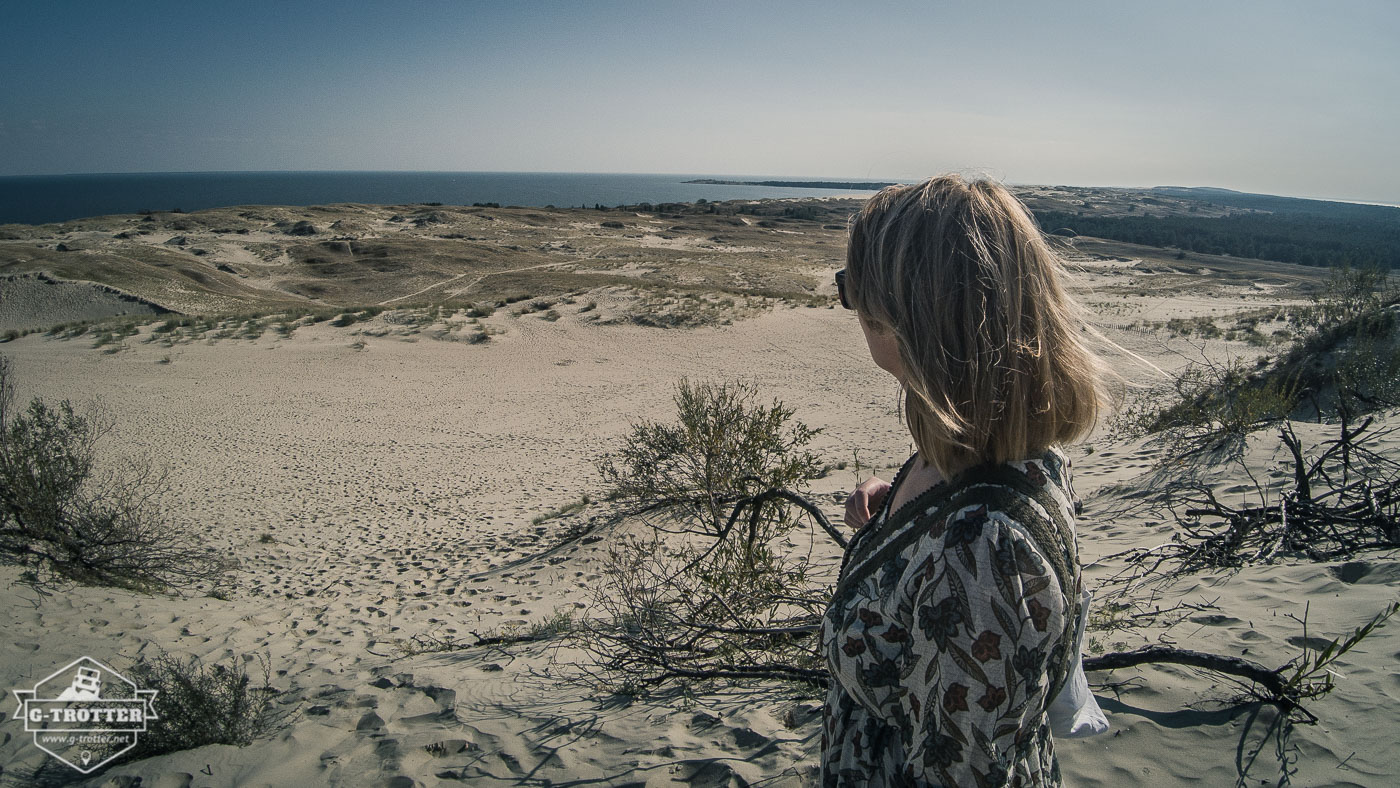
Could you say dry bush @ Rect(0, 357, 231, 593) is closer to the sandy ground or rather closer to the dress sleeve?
the sandy ground

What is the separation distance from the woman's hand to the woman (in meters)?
0.38

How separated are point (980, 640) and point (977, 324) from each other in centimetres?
50

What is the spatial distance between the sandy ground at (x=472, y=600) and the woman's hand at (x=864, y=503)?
140 cm

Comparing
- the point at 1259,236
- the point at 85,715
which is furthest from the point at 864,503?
the point at 1259,236

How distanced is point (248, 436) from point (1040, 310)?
1342cm

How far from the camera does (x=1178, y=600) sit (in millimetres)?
3441

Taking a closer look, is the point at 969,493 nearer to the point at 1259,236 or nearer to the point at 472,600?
the point at 472,600

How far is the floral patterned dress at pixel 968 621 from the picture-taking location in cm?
95

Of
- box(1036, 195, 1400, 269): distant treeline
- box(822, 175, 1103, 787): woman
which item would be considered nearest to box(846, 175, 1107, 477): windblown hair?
box(822, 175, 1103, 787): woman

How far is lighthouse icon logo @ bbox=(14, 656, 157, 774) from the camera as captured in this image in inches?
109

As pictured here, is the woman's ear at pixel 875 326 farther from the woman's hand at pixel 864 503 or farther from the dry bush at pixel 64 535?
the dry bush at pixel 64 535

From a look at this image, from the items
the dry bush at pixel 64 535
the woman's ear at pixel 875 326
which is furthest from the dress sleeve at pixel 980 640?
the dry bush at pixel 64 535

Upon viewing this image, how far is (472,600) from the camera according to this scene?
5.86m

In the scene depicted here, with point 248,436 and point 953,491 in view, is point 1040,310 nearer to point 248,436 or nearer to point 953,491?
point 953,491
